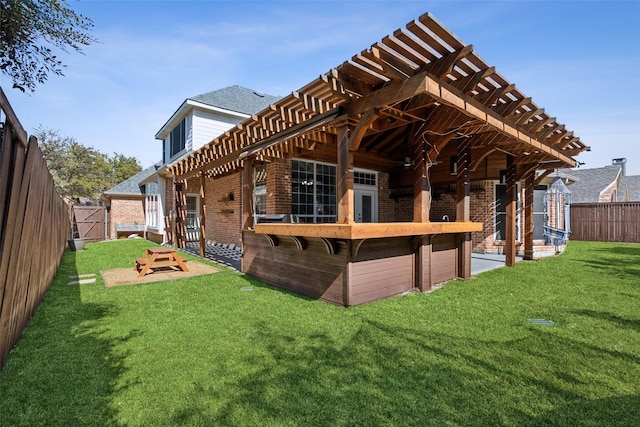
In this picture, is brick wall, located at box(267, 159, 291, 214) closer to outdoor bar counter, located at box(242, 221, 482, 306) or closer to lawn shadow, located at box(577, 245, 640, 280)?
outdoor bar counter, located at box(242, 221, 482, 306)

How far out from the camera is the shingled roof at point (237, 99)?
13.6 metres

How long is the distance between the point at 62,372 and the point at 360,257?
3.59 m

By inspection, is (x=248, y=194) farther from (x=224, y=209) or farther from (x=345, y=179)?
(x=224, y=209)

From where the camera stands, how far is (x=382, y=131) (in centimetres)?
552

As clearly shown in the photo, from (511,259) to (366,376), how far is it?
6785 millimetres

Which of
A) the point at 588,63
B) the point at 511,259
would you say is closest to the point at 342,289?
the point at 511,259

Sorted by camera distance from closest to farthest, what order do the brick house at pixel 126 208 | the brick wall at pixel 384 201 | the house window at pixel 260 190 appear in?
the house window at pixel 260 190 < the brick wall at pixel 384 201 < the brick house at pixel 126 208

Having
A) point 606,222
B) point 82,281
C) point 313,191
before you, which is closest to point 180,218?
point 82,281

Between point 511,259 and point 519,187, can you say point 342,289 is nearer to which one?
point 511,259

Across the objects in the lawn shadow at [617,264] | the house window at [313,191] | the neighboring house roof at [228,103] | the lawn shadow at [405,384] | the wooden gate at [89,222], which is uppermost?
the neighboring house roof at [228,103]

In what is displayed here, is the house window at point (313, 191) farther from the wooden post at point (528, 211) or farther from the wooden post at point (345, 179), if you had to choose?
the wooden post at point (528, 211)

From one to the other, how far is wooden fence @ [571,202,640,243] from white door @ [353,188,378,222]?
12318 millimetres

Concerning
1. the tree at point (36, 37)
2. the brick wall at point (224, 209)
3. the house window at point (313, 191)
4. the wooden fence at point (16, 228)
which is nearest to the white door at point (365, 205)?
the house window at point (313, 191)

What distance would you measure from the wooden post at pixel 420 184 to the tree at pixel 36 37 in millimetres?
5125
